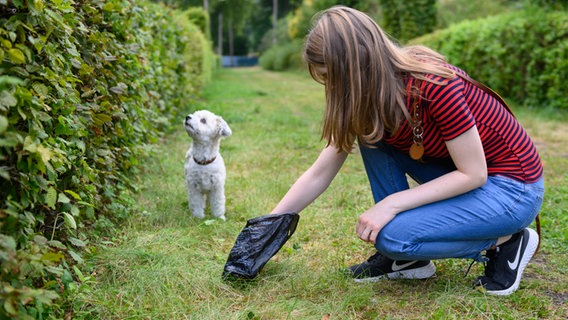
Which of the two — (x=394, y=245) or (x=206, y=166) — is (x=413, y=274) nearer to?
(x=394, y=245)

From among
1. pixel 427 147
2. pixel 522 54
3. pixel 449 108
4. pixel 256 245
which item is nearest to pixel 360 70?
pixel 449 108

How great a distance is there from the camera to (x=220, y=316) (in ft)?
8.01

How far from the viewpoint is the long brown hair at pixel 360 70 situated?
241 cm

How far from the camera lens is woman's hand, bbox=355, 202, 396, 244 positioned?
2.59m


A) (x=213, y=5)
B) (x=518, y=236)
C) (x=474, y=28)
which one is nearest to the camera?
(x=518, y=236)

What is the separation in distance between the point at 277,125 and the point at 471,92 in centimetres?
621

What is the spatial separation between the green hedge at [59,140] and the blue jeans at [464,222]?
1450mm

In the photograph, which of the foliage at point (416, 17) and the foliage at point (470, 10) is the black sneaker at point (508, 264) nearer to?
the foliage at point (416, 17)

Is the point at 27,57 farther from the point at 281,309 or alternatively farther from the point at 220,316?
the point at 281,309

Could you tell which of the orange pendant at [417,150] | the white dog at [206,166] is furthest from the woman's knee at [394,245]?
the white dog at [206,166]

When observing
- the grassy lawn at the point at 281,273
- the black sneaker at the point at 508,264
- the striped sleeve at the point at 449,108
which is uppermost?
the striped sleeve at the point at 449,108

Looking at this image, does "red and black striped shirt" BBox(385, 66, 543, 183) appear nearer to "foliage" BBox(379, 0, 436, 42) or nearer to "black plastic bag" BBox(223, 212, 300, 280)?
"black plastic bag" BBox(223, 212, 300, 280)

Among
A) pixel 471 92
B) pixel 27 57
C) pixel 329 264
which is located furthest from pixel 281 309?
pixel 27 57

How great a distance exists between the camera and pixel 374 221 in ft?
8.53
